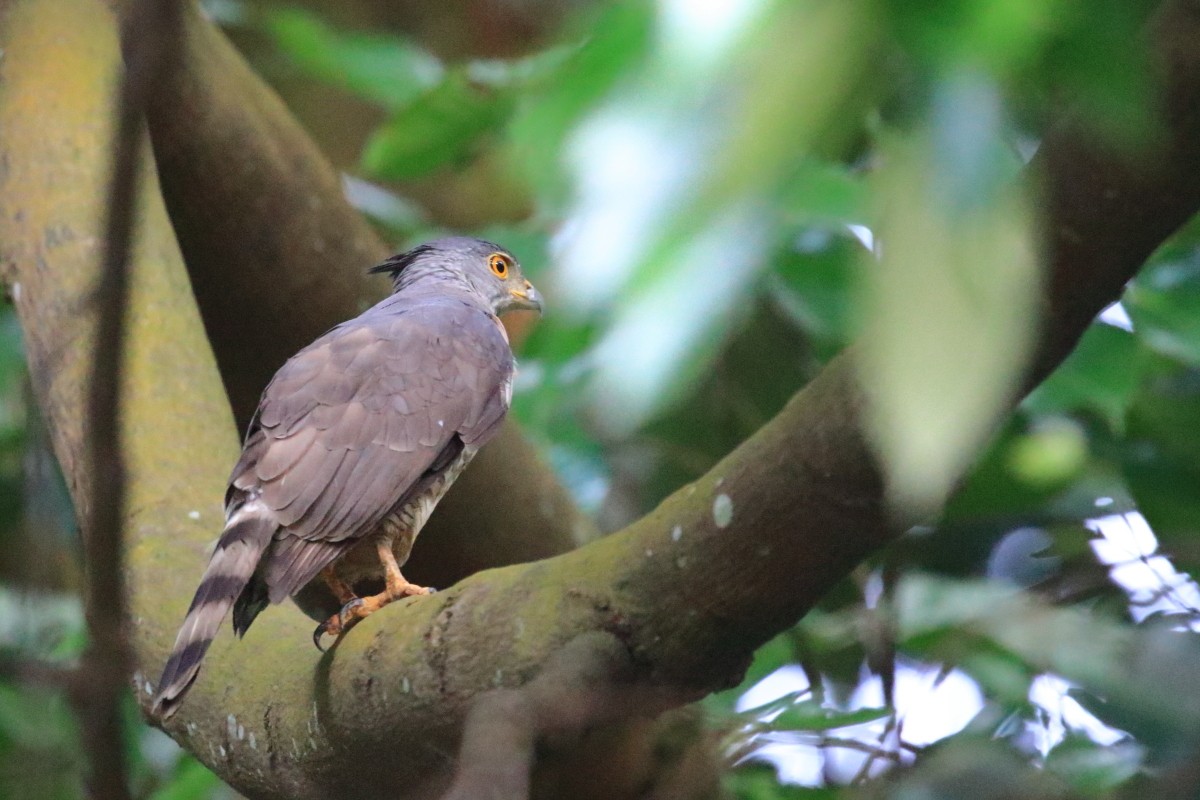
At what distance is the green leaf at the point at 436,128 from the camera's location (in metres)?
4.49

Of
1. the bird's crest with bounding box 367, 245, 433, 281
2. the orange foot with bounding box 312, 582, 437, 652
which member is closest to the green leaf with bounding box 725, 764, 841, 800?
the orange foot with bounding box 312, 582, 437, 652

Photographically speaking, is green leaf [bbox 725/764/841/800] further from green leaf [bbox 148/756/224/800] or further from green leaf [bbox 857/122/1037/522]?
green leaf [bbox 857/122/1037/522]

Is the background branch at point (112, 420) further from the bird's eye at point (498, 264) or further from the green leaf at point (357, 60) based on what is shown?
the green leaf at point (357, 60)

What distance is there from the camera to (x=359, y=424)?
11.1 feet

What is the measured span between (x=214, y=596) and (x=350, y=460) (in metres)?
0.61

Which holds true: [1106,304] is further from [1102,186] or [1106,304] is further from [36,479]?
[36,479]

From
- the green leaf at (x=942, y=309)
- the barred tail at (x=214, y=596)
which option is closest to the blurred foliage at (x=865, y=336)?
the green leaf at (x=942, y=309)

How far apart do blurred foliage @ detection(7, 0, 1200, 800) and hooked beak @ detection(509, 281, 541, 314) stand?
9.9 inches

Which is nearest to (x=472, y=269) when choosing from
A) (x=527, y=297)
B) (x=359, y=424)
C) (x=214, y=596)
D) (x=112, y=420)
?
(x=527, y=297)

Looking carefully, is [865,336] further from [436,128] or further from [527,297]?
[527,297]

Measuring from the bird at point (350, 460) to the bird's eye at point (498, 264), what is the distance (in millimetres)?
630

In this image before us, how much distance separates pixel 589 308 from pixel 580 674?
5.33 ft

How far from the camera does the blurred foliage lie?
70 cm

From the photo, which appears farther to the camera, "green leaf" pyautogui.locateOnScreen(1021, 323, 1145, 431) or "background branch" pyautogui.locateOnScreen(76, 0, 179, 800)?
"green leaf" pyautogui.locateOnScreen(1021, 323, 1145, 431)
